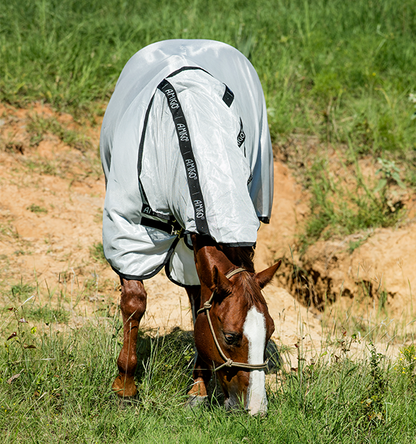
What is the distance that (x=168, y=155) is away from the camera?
8.37ft

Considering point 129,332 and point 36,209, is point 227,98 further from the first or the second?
point 36,209

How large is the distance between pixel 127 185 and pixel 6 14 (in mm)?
5182

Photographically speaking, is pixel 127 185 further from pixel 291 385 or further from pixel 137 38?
pixel 137 38

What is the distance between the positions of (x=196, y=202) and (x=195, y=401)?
1256 millimetres

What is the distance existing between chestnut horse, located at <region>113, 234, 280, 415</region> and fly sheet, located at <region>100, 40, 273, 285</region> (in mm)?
168

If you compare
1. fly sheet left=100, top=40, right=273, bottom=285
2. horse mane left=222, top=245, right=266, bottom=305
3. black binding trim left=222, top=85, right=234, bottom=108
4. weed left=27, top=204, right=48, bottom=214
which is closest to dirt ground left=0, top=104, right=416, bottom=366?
weed left=27, top=204, right=48, bottom=214

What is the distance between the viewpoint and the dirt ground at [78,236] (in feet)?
12.8

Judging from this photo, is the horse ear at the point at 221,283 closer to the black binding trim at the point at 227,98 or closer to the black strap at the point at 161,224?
the black strap at the point at 161,224

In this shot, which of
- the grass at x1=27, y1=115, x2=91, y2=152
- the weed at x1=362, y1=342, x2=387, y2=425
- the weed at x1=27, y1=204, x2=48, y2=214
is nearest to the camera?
the weed at x1=362, y1=342, x2=387, y2=425

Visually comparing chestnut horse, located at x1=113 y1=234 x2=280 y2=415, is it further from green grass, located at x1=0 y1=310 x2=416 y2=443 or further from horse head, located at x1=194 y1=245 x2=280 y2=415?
green grass, located at x1=0 y1=310 x2=416 y2=443

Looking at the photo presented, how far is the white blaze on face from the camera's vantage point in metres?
2.19

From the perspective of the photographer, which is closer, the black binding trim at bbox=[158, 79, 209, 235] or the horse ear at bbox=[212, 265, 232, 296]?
the horse ear at bbox=[212, 265, 232, 296]

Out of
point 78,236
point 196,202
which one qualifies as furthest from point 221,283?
point 78,236

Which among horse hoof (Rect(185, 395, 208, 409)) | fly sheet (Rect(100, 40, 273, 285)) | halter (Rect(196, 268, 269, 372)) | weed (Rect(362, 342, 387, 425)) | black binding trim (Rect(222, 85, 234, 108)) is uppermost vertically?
black binding trim (Rect(222, 85, 234, 108))
